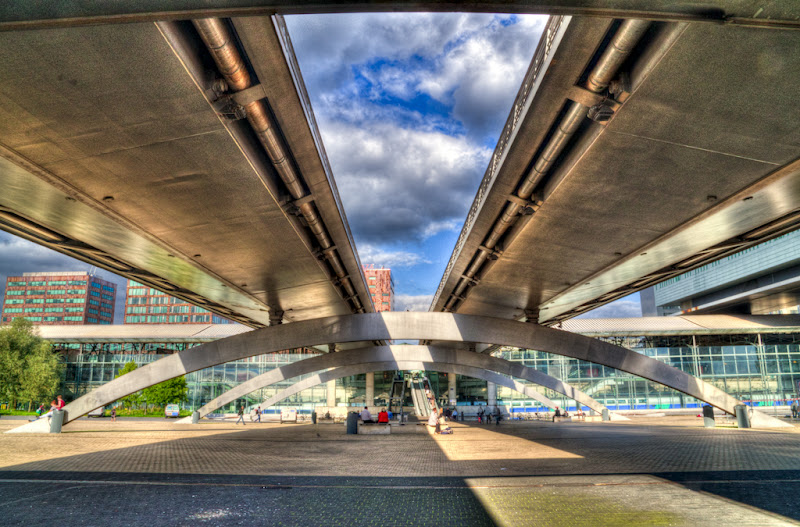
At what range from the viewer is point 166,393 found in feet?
173

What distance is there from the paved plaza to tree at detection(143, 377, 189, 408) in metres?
36.3

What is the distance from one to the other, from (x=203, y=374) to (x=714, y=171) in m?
54.8

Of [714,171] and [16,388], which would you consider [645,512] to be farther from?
[16,388]

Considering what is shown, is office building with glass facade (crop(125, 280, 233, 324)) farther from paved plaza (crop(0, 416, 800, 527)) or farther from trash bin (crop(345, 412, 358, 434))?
paved plaza (crop(0, 416, 800, 527))

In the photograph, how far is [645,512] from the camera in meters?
8.08

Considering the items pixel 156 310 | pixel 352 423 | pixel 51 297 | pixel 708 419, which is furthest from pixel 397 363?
pixel 51 297

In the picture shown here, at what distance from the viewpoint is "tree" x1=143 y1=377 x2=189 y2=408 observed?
52.7 metres

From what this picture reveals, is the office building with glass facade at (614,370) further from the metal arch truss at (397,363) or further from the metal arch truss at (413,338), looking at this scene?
the metal arch truss at (413,338)

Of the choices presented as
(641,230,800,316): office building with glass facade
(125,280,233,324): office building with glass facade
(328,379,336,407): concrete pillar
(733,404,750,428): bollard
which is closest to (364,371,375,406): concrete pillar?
(328,379,336,407): concrete pillar

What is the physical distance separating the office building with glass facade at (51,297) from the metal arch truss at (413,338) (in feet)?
609

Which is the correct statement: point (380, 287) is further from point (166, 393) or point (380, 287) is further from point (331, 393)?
point (166, 393)

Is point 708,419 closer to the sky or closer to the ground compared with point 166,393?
closer to the ground

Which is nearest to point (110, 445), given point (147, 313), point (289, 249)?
point (289, 249)

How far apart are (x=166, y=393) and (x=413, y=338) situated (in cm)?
3940
